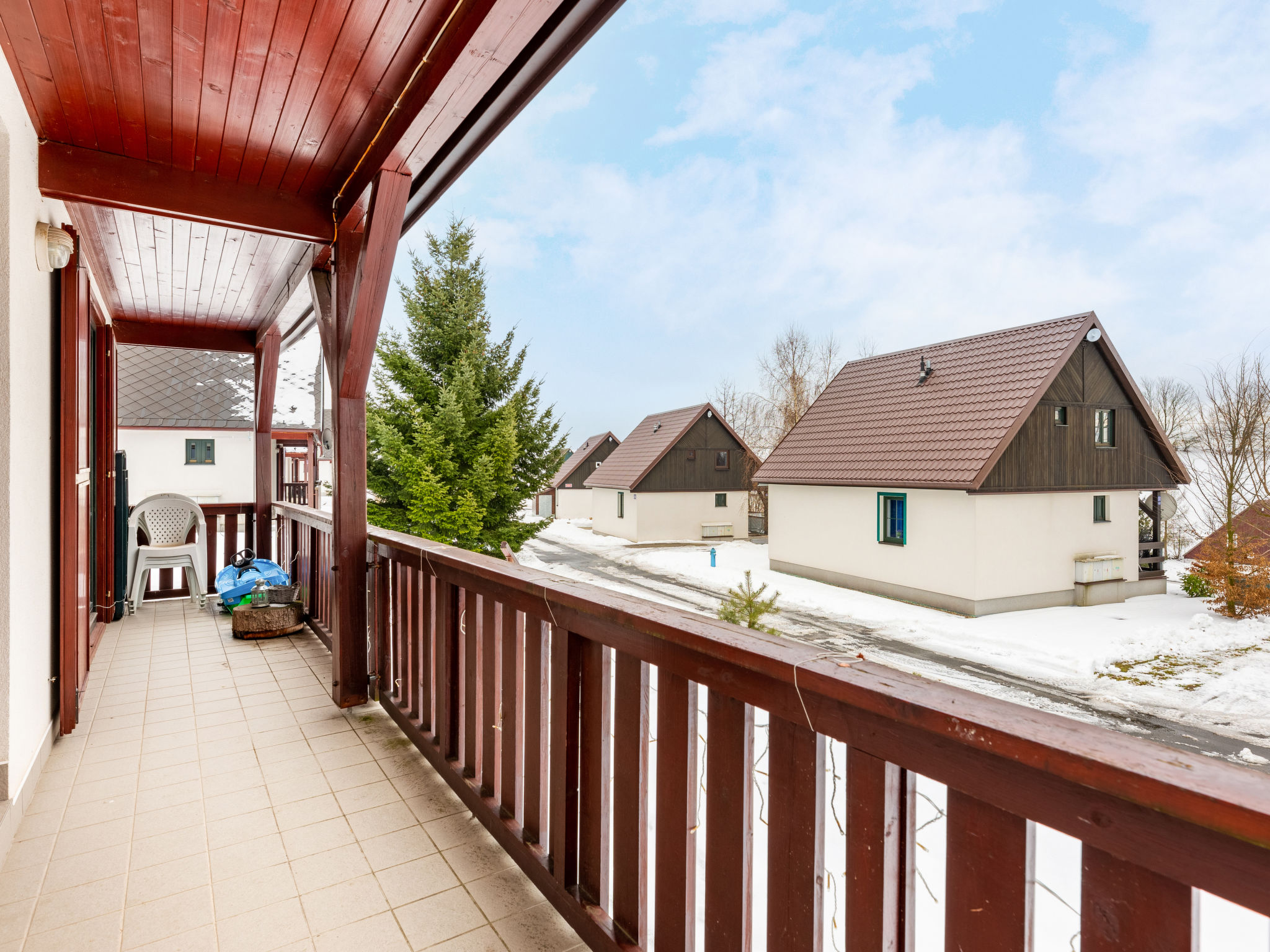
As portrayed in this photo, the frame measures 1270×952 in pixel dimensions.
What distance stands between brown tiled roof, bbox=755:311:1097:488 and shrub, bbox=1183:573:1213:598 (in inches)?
182

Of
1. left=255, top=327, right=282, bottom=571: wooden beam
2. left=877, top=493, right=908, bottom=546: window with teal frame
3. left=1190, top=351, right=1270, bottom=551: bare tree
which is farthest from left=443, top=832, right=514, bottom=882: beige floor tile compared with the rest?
left=1190, top=351, right=1270, bottom=551: bare tree

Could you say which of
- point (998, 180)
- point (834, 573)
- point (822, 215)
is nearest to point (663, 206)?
point (822, 215)

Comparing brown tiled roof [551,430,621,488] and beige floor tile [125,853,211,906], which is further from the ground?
brown tiled roof [551,430,621,488]

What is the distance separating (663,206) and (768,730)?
87344 mm

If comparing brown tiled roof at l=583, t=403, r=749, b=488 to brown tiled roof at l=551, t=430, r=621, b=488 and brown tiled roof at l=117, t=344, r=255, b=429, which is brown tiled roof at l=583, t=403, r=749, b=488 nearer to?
brown tiled roof at l=551, t=430, r=621, b=488

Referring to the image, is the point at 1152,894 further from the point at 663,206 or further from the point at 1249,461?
the point at 663,206

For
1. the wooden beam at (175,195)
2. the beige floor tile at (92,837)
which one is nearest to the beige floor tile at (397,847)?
the beige floor tile at (92,837)

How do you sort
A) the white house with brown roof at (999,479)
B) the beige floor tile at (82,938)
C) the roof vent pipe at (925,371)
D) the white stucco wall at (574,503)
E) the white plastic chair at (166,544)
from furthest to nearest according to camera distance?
1. the white stucco wall at (574,503)
2. the roof vent pipe at (925,371)
3. the white house with brown roof at (999,479)
4. the white plastic chair at (166,544)
5. the beige floor tile at (82,938)

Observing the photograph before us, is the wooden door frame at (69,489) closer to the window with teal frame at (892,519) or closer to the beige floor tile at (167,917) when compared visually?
the beige floor tile at (167,917)

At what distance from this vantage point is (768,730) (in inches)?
40.5

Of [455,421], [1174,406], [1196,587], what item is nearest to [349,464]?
[455,421]

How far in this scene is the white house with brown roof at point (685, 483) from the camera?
21.0 m

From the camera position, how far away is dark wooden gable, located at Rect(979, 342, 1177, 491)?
35.9 ft

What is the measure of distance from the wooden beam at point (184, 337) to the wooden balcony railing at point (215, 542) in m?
1.41
